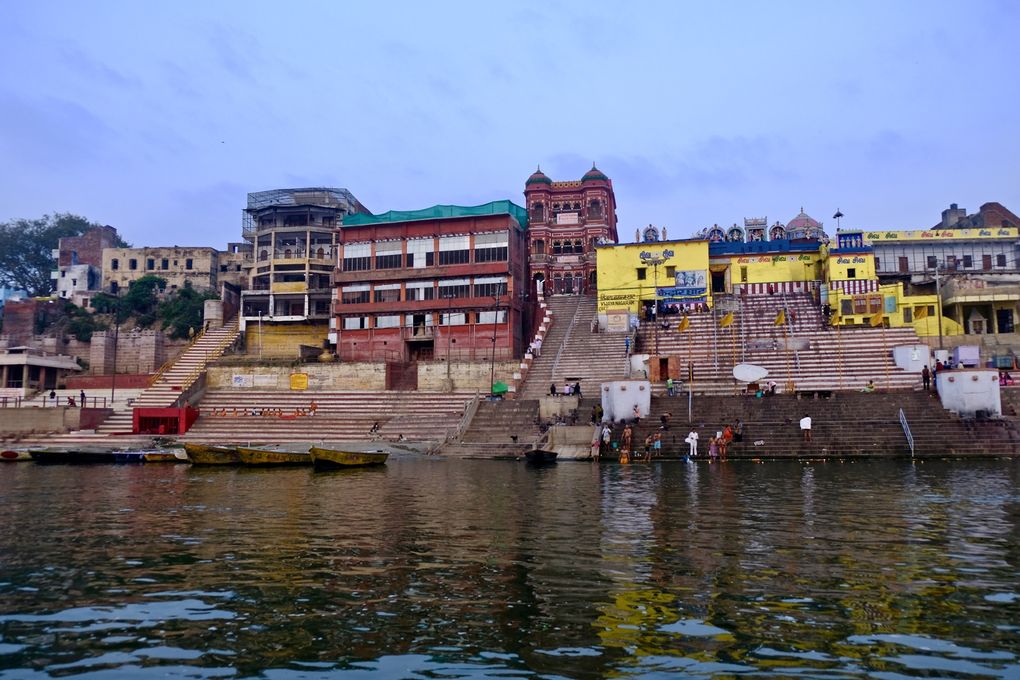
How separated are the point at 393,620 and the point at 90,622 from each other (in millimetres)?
3198

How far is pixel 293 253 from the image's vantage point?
64.1 metres

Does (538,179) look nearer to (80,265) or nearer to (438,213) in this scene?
(438,213)

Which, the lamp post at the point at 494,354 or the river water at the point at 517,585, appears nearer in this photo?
the river water at the point at 517,585

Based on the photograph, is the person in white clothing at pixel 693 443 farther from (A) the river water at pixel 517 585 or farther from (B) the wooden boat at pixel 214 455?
(B) the wooden boat at pixel 214 455

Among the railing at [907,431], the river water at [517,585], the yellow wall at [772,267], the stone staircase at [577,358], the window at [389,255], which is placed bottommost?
the river water at [517,585]

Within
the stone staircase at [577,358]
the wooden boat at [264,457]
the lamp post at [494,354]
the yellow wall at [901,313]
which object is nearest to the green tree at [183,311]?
the lamp post at [494,354]

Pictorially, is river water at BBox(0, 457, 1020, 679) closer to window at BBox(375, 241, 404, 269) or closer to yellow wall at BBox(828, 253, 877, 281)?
yellow wall at BBox(828, 253, 877, 281)

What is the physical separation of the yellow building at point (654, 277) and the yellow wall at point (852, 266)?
780 cm

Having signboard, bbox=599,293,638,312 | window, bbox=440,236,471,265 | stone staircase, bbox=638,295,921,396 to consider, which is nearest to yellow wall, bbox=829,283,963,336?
stone staircase, bbox=638,295,921,396

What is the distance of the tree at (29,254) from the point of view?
257 feet

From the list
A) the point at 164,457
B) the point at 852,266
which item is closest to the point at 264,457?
the point at 164,457

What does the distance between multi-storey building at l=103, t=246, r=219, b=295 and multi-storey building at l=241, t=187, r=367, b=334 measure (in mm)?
5705

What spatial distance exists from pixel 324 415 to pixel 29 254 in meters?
51.4

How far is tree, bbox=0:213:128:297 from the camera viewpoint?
78.2 meters
